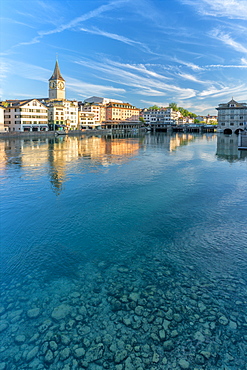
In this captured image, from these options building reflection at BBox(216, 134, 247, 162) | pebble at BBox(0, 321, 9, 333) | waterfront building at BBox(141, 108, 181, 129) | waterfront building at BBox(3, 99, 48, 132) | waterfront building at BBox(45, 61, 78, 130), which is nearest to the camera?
pebble at BBox(0, 321, 9, 333)

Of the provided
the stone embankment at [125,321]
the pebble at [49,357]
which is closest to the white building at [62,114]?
the stone embankment at [125,321]

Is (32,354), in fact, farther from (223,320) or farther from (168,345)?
(223,320)

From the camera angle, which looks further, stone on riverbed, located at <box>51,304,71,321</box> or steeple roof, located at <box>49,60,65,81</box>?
steeple roof, located at <box>49,60,65,81</box>

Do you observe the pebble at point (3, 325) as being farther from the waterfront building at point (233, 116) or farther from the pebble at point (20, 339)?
the waterfront building at point (233, 116)

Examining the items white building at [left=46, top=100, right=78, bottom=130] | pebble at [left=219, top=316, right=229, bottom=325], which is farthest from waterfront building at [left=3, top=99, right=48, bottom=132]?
pebble at [left=219, top=316, right=229, bottom=325]

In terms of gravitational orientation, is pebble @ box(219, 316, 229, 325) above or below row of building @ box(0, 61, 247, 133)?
below

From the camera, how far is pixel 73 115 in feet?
435

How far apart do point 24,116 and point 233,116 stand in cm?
9383

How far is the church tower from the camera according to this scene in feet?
456

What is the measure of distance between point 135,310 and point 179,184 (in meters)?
17.0

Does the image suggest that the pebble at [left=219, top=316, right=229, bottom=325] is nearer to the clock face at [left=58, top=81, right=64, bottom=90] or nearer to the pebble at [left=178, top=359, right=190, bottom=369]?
the pebble at [left=178, top=359, right=190, bottom=369]

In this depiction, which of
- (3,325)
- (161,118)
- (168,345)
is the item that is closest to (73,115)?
(161,118)

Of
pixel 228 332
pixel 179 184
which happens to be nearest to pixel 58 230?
pixel 228 332

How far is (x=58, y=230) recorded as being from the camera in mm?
13875
